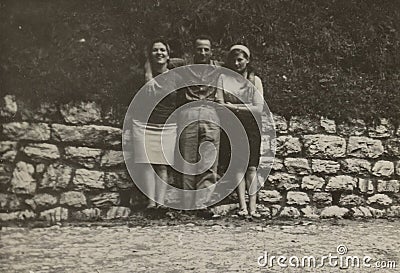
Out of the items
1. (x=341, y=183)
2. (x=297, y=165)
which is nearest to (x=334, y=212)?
(x=341, y=183)

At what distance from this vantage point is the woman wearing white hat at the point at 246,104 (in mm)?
2211

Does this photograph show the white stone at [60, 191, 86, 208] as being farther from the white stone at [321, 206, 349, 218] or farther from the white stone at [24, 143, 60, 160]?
the white stone at [321, 206, 349, 218]

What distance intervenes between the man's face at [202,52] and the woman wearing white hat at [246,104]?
7cm

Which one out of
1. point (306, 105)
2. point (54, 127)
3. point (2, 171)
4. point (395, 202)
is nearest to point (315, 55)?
point (306, 105)

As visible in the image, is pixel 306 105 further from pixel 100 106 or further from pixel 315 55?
pixel 100 106

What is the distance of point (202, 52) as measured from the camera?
2201 mm

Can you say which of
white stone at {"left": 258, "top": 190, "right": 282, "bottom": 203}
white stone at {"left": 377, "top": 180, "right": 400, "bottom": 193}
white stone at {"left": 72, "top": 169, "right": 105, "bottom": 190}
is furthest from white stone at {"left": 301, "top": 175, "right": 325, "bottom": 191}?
white stone at {"left": 72, "top": 169, "right": 105, "bottom": 190}

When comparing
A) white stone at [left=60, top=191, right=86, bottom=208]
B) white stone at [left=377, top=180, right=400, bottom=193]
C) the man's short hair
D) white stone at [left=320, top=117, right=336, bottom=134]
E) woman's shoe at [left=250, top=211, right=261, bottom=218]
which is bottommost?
woman's shoe at [left=250, top=211, right=261, bottom=218]

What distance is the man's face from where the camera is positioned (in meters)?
2.19

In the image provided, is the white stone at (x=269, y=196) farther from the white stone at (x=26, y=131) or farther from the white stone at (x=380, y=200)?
the white stone at (x=26, y=131)

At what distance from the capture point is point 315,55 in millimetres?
2305

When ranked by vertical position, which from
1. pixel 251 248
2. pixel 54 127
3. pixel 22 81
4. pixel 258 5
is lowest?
pixel 251 248

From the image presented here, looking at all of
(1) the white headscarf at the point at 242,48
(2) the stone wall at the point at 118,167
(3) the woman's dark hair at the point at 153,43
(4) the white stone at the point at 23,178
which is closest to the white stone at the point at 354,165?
(2) the stone wall at the point at 118,167

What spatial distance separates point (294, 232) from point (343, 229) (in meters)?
0.17
